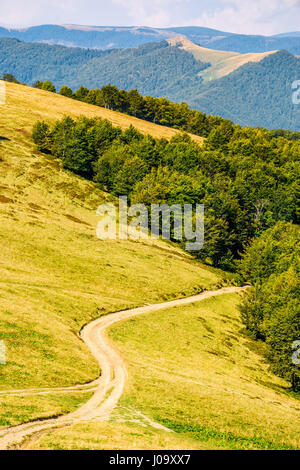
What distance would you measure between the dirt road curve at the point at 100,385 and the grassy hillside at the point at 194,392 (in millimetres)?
1177

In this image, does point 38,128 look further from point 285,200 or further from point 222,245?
point 285,200

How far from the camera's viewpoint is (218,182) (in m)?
140

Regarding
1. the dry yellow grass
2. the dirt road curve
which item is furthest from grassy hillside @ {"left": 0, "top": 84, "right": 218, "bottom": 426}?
the dry yellow grass

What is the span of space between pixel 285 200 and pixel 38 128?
88.4m

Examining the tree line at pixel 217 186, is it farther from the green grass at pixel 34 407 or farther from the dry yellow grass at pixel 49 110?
the green grass at pixel 34 407

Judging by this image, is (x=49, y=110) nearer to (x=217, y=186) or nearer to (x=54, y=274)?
(x=217, y=186)

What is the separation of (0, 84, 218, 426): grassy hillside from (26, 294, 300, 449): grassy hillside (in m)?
5.11

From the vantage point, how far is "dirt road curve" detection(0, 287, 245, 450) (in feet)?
81.3

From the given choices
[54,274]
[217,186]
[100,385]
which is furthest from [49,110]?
[100,385]

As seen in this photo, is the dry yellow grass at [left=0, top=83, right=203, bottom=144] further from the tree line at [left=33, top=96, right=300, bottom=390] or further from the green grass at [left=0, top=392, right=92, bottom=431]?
the green grass at [left=0, top=392, right=92, bottom=431]

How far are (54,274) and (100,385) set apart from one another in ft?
117

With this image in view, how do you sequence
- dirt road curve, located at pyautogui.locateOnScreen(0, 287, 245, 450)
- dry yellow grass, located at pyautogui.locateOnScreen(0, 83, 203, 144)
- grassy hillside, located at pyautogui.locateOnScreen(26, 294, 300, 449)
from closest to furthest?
dirt road curve, located at pyautogui.locateOnScreen(0, 287, 245, 450) < grassy hillside, located at pyautogui.locateOnScreen(26, 294, 300, 449) < dry yellow grass, located at pyautogui.locateOnScreen(0, 83, 203, 144)

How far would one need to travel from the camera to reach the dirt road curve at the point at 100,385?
81.3 feet
